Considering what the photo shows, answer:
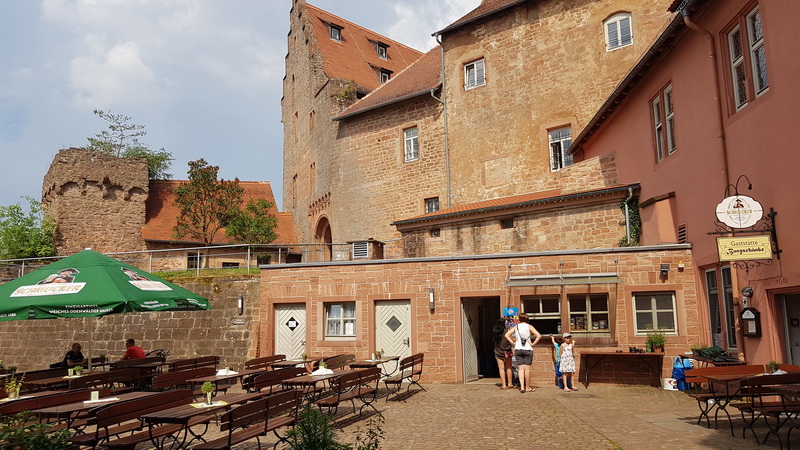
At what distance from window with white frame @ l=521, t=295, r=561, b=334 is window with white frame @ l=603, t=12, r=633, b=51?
978 cm

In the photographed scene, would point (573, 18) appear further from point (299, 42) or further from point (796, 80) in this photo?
point (299, 42)

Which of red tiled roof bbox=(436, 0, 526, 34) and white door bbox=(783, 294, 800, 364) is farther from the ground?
red tiled roof bbox=(436, 0, 526, 34)

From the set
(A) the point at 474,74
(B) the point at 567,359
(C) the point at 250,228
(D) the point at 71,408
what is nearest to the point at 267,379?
(D) the point at 71,408

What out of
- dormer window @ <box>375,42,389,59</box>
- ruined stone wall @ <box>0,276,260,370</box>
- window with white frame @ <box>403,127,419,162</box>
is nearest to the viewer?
ruined stone wall @ <box>0,276,260,370</box>

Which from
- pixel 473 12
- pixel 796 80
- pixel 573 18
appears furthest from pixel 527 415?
pixel 473 12

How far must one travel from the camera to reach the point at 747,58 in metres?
9.27

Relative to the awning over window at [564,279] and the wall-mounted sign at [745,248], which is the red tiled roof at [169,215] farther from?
the wall-mounted sign at [745,248]

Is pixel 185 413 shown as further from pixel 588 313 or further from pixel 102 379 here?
pixel 588 313

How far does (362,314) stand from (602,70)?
1085 centimetres

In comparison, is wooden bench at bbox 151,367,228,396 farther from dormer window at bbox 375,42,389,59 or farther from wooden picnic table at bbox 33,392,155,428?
dormer window at bbox 375,42,389,59

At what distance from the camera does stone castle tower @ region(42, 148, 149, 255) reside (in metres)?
29.1

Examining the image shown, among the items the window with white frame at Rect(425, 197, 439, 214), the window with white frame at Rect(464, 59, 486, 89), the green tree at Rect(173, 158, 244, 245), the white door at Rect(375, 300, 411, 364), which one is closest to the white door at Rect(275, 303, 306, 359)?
the white door at Rect(375, 300, 411, 364)

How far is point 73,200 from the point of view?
96.1 ft

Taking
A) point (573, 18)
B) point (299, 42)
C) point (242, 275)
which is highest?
point (299, 42)
